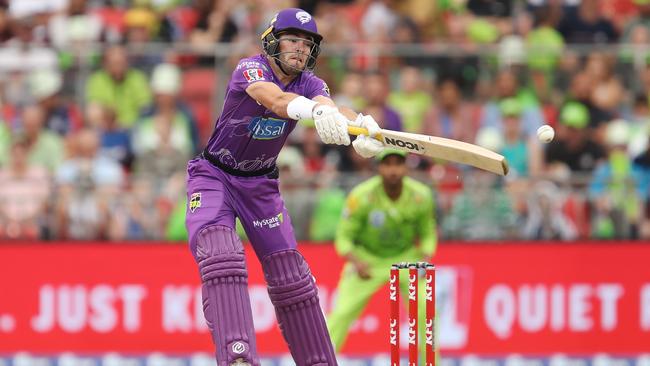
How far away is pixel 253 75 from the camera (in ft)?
26.0

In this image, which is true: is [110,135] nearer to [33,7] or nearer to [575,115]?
[33,7]

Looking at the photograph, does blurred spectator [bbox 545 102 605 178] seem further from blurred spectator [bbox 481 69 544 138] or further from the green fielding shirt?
the green fielding shirt

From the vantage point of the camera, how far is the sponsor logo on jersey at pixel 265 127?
8125 millimetres

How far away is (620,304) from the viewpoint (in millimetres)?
13148

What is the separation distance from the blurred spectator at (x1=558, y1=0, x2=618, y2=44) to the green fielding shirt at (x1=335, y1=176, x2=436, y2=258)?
172 inches

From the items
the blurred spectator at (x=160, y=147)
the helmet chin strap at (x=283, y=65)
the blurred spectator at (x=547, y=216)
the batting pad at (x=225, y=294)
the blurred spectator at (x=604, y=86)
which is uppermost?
the blurred spectator at (x=604, y=86)

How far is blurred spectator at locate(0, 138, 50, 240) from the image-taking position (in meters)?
13.1

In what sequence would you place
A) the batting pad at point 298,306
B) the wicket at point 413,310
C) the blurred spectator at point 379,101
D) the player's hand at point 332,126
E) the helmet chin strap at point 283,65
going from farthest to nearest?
1. the blurred spectator at point 379,101
2. the batting pad at point 298,306
3. the helmet chin strap at point 283,65
4. the wicket at point 413,310
5. the player's hand at point 332,126

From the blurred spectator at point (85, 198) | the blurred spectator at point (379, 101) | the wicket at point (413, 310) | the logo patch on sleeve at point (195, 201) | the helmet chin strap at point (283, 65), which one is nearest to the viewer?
the wicket at point (413, 310)

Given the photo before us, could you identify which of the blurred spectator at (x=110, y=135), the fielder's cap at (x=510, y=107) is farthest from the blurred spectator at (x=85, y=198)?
the fielder's cap at (x=510, y=107)

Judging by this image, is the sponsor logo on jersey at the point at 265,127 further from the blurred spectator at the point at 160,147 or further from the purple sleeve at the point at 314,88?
the blurred spectator at the point at 160,147

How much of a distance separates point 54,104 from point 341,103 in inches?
118

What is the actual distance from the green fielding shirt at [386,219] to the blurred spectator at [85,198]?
2615 mm

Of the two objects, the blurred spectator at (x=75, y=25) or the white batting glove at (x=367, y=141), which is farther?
the blurred spectator at (x=75, y=25)
